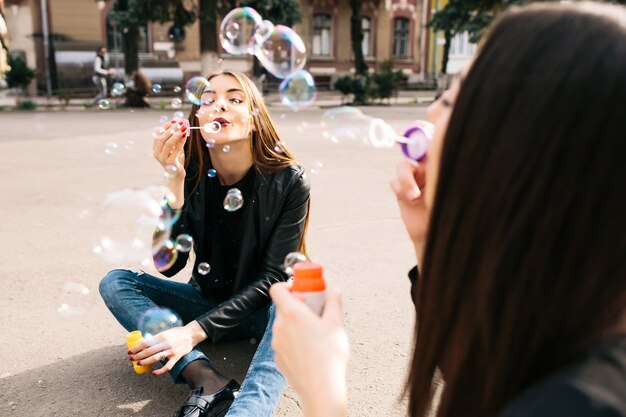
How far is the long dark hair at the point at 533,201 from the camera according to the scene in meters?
0.80

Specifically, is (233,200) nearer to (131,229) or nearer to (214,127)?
(214,127)

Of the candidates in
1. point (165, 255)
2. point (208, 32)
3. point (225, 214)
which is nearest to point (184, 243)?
point (165, 255)

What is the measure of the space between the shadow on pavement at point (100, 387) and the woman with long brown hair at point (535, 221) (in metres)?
1.64

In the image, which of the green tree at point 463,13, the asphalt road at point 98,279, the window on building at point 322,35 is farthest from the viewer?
the window on building at point 322,35

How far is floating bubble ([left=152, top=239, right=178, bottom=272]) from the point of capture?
8.11 feet

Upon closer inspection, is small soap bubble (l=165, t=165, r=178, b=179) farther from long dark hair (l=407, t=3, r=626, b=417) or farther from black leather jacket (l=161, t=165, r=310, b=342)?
long dark hair (l=407, t=3, r=626, b=417)

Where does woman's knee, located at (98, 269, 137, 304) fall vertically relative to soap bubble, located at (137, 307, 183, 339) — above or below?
above

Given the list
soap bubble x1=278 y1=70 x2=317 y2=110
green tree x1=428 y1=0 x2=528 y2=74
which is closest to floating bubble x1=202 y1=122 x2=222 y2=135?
soap bubble x1=278 y1=70 x2=317 y2=110

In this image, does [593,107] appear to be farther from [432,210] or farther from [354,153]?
[354,153]

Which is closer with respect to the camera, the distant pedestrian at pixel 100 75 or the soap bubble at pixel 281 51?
the soap bubble at pixel 281 51

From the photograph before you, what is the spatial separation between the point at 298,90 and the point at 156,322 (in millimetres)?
1697

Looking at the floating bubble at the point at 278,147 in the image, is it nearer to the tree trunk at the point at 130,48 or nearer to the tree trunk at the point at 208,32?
the tree trunk at the point at 208,32

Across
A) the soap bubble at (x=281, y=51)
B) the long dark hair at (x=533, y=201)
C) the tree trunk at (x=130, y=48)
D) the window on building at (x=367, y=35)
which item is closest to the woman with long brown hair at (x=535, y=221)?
the long dark hair at (x=533, y=201)

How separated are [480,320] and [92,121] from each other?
12251 millimetres
